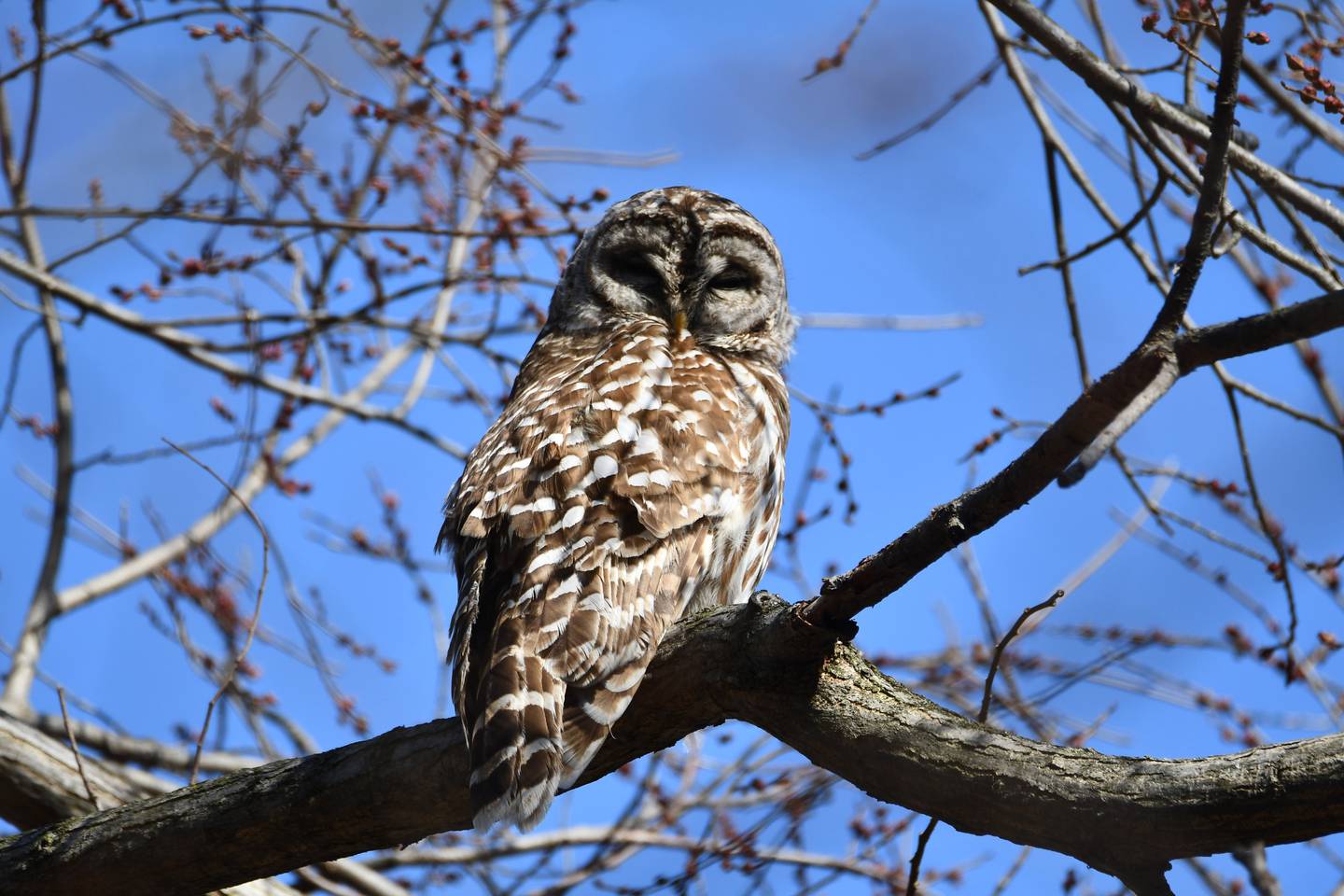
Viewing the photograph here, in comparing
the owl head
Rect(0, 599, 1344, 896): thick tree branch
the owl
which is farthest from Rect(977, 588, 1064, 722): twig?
the owl head

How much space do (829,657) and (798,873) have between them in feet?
10.2

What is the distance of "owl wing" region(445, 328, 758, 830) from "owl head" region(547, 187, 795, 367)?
789mm

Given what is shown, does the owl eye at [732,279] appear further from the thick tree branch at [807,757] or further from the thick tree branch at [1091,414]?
the thick tree branch at [1091,414]

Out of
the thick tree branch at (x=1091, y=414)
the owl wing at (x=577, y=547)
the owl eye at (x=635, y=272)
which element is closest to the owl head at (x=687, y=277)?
the owl eye at (x=635, y=272)

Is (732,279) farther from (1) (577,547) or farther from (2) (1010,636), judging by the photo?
(2) (1010,636)

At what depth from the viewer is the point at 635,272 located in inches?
212

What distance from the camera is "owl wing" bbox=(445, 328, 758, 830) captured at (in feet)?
10.4

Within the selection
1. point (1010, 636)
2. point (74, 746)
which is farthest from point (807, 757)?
point (74, 746)

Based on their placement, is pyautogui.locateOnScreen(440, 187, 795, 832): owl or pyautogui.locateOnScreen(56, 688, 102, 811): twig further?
pyautogui.locateOnScreen(56, 688, 102, 811): twig

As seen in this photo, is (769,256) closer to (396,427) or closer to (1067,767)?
(396,427)

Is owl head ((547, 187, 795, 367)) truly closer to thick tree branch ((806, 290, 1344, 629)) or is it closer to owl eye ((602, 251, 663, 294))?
owl eye ((602, 251, 663, 294))

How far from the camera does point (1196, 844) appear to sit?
262cm

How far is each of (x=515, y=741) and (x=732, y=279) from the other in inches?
106

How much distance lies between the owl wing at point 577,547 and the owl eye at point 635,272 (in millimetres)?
892
